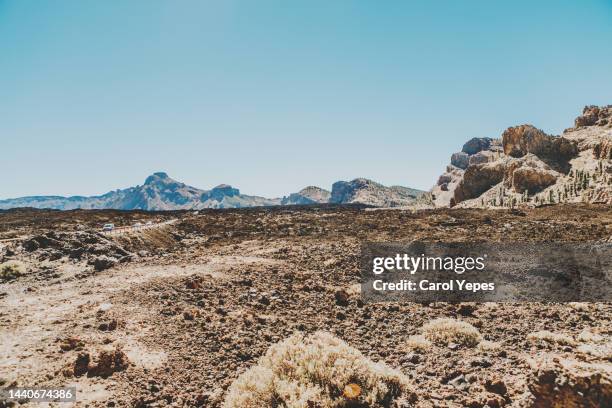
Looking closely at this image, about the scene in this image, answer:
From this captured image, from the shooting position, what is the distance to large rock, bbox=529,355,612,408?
12.0ft

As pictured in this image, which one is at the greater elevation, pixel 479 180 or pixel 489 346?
pixel 479 180

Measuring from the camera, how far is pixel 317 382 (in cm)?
503

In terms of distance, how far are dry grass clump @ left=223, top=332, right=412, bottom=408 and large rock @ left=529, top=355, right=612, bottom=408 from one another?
1.59m

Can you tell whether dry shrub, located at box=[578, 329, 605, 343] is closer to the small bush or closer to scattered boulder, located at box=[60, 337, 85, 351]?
scattered boulder, located at box=[60, 337, 85, 351]

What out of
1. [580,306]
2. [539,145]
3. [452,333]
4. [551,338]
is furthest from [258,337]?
[539,145]

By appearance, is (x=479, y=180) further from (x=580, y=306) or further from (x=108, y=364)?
(x=108, y=364)

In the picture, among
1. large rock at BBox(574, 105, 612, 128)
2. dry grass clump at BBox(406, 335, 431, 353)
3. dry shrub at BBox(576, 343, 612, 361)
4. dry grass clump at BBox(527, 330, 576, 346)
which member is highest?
large rock at BBox(574, 105, 612, 128)

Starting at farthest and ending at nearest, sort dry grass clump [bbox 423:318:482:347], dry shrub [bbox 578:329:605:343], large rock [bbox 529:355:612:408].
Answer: dry grass clump [bbox 423:318:482:347] → dry shrub [bbox 578:329:605:343] → large rock [bbox 529:355:612:408]

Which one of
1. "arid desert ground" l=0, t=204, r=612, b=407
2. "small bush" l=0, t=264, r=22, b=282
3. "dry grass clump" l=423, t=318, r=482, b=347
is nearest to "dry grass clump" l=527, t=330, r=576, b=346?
"arid desert ground" l=0, t=204, r=612, b=407

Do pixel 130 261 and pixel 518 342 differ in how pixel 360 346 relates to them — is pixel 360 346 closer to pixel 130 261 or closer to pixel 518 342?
pixel 518 342

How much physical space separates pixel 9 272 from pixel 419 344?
52.7ft

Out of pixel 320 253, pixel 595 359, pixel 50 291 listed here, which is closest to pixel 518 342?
pixel 595 359

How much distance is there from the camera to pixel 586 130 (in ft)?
286

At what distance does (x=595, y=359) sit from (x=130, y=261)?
1779 cm
